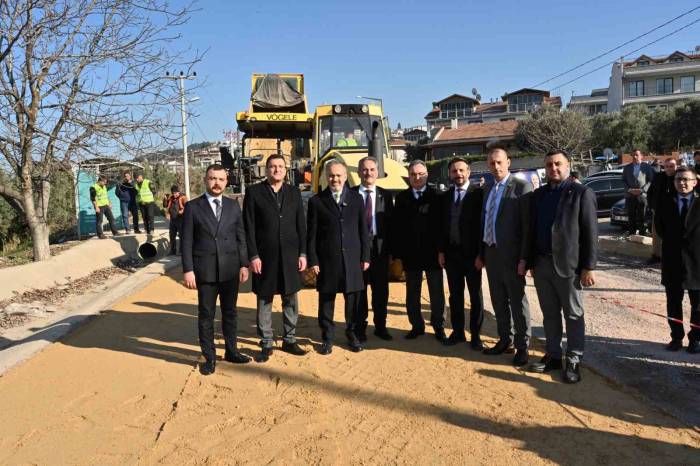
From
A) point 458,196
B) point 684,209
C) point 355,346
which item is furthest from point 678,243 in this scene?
point 355,346

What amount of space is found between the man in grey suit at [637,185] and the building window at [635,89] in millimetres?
46938

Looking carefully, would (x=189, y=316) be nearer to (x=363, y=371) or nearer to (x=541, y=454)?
(x=363, y=371)

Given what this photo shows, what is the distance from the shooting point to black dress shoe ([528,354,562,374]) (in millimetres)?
4676

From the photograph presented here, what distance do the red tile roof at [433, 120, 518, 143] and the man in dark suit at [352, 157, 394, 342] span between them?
45.3m

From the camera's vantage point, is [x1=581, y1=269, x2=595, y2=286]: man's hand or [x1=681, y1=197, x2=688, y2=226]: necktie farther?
[x1=681, y1=197, x2=688, y2=226]: necktie

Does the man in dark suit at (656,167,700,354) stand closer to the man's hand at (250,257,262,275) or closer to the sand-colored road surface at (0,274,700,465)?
the sand-colored road surface at (0,274,700,465)

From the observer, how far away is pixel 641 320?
6324 mm

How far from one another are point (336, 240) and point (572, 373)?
8.14 feet

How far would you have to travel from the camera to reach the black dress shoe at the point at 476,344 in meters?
5.33

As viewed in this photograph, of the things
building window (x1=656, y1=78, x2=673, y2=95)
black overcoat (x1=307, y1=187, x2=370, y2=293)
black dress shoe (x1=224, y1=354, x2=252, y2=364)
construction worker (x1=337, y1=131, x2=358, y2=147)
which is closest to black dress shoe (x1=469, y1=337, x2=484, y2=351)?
black overcoat (x1=307, y1=187, x2=370, y2=293)

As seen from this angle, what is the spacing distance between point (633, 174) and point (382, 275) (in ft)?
25.4

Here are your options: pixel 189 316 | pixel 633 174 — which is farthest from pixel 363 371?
pixel 633 174

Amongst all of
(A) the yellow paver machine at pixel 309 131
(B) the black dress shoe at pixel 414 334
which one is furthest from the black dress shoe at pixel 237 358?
(A) the yellow paver machine at pixel 309 131

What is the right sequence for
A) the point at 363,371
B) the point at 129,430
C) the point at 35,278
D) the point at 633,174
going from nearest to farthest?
the point at 129,430, the point at 363,371, the point at 35,278, the point at 633,174
